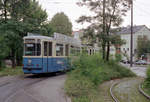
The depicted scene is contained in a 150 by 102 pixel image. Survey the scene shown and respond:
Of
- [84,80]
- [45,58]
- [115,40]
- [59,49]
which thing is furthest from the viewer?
[115,40]

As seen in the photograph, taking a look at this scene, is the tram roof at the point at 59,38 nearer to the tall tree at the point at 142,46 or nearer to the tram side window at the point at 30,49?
the tram side window at the point at 30,49

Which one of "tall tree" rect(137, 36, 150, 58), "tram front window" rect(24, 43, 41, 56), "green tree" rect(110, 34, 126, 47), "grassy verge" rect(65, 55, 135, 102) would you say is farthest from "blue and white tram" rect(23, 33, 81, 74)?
"tall tree" rect(137, 36, 150, 58)

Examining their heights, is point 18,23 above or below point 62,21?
below

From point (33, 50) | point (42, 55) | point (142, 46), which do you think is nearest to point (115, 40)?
point (42, 55)

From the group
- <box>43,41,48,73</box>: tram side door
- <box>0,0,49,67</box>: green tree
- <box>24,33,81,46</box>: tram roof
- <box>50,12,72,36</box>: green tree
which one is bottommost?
<box>43,41,48,73</box>: tram side door

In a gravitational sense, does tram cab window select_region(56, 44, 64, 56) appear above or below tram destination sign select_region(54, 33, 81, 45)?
below

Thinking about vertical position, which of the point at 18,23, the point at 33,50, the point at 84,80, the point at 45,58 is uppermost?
the point at 18,23

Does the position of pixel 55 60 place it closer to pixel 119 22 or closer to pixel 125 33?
pixel 119 22

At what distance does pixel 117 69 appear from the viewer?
1773 centimetres

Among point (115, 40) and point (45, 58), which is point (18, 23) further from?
point (115, 40)

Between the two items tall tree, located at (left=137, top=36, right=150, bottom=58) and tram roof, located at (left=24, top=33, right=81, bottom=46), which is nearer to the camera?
tram roof, located at (left=24, top=33, right=81, bottom=46)

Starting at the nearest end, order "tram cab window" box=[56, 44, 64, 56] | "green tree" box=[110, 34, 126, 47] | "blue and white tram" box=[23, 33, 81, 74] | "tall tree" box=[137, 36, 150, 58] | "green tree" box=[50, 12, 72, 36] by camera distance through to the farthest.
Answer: "blue and white tram" box=[23, 33, 81, 74] → "tram cab window" box=[56, 44, 64, 56] → "green tree" box=[110, 34, 126, 47] → "green tree" box=[50, 12, 72, 36] → "tall tree" box=[137, 36, 150, 58]

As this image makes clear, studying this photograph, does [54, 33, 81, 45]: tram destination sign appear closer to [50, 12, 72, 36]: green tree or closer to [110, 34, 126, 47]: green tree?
[110, 34, 126, 47]: green tree

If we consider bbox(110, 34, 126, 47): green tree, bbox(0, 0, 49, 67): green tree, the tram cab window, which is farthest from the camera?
bbox(110, 34, 126, 47): green tree
